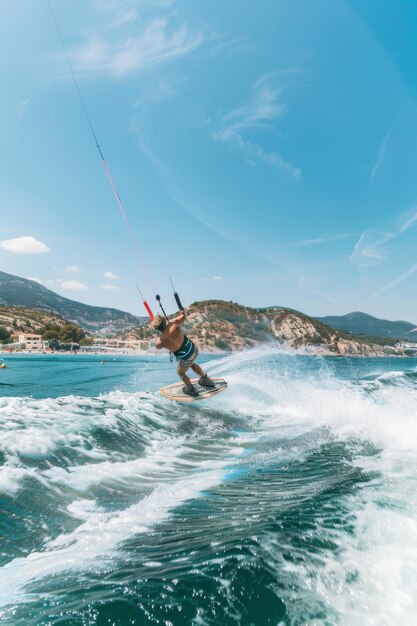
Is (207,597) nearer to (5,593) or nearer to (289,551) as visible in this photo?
(289,551)

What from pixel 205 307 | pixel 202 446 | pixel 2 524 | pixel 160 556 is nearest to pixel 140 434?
pixel 202 446

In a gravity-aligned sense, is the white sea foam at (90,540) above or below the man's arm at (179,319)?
below

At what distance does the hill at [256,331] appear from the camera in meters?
146

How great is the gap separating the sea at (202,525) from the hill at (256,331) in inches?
5081

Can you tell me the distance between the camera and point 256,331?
16212 cm

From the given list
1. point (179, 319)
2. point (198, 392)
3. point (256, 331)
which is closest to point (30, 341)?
point (256, 331)

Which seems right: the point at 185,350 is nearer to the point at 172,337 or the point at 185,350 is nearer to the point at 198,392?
the point at 172,337

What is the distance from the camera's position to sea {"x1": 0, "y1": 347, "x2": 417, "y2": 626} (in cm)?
325

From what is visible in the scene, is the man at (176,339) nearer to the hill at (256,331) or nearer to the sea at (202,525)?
the sea at (202,525)

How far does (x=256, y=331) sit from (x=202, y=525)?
159352mm

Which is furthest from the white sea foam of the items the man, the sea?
the man

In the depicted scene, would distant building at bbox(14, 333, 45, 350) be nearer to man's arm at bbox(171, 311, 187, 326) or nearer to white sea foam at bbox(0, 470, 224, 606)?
man's arm at bbox(171, 311, 187, 326)

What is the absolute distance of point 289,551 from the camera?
13.2 feet

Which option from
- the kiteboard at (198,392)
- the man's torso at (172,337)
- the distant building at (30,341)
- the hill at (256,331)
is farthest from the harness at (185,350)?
the distant building at (30,341)
